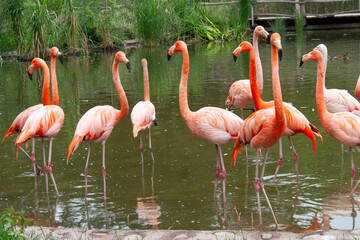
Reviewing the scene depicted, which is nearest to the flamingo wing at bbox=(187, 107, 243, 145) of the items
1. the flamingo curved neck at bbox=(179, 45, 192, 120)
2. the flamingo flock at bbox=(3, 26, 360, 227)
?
the flamingo flock at bbox=(3, 26, 360, 227)

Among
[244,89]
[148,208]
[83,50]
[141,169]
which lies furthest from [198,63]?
[148,208]

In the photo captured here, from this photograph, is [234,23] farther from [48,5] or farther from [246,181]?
[246,181]

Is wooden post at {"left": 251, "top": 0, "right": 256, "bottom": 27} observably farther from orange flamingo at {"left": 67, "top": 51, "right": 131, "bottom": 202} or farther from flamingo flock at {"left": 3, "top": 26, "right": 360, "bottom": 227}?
orange flamingo at {"left": 67, "top": 51, "right": 131, "bottom": 202}

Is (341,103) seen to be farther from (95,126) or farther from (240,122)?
(95,126)

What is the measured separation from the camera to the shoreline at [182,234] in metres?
3.77

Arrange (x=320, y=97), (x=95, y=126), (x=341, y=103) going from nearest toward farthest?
(x=320, y=97) → (x=95, y=126) → (x=341, y=103)

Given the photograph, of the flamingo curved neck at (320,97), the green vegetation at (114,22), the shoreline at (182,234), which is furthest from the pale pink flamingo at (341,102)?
the green vegetation at (114,22)

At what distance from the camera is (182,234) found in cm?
391

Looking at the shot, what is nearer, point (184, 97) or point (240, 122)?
point (240, 122)

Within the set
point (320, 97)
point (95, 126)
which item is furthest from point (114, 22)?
point (320, 97)

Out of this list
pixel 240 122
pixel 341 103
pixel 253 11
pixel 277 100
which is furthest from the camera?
pixel 253 11

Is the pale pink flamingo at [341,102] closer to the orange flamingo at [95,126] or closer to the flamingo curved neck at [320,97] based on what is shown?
the flamingo curved neck at [320,97]

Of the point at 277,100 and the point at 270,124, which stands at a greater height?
the point at 277,100

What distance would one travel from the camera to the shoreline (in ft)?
12.4
